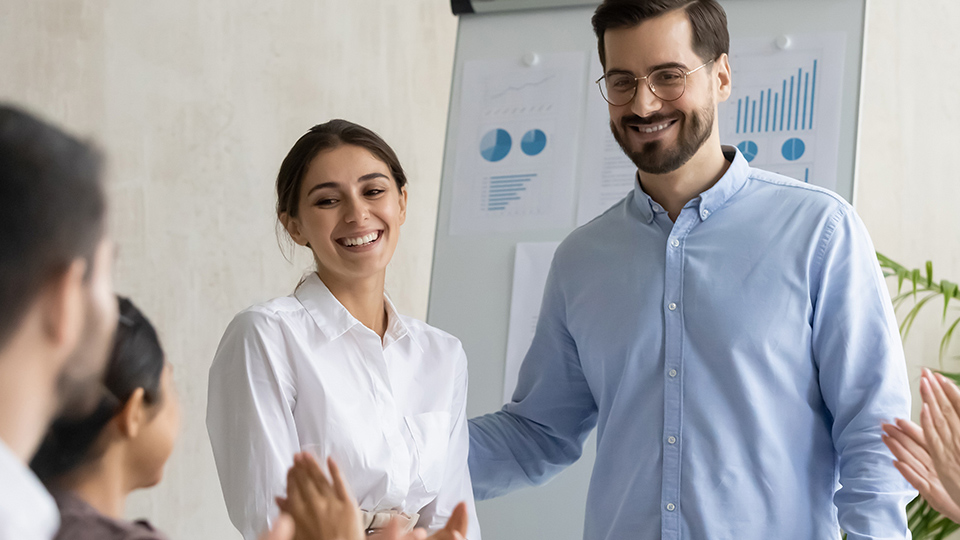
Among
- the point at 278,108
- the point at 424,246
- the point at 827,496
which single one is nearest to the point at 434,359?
the point at 827,496

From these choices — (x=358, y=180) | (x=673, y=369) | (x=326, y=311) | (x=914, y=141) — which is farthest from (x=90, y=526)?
(x=914, y=141)

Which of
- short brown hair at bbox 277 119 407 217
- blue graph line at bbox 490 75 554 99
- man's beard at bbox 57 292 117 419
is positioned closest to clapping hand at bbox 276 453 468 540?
man's beard at bbox 57 292 117 419

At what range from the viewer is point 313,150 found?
183 cm

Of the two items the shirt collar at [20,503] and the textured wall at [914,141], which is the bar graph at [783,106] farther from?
the shirt collar at [20,503]

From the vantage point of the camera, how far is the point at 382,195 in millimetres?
1843

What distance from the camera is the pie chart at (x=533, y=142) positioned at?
8.63 feet

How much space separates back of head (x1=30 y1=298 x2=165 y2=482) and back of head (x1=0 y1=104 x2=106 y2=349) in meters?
0.30

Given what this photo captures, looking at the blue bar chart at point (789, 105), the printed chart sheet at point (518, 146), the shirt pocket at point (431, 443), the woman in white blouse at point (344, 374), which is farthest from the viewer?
the printed chart sheet at point (518, 146)

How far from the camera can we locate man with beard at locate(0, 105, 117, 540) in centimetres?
66

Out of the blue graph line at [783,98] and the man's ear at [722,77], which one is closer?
the man's ear at [722,77]

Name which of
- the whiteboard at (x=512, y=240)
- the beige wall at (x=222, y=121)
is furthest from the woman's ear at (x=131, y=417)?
the beige wall at (x=222, y=121)

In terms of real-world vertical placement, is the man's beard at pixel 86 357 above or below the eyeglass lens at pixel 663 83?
below

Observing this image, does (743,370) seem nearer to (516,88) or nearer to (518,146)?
(518,146)

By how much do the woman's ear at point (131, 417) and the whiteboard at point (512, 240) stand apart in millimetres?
1624
